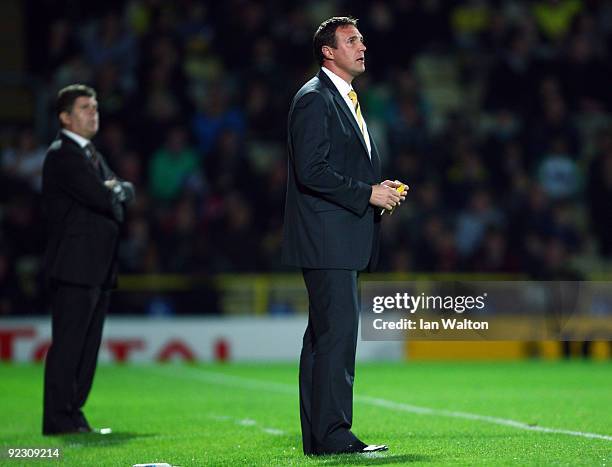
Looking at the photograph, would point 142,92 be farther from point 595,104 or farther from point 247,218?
point 595,104

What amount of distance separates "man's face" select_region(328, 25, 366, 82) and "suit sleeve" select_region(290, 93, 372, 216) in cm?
26

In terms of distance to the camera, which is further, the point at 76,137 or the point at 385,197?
the point at 76,137

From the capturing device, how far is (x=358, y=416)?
360 inches

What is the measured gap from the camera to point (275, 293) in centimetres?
1755

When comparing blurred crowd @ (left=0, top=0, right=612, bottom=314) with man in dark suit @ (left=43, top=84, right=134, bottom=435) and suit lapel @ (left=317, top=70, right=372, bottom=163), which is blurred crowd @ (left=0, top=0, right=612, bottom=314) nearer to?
man in dark suit @ (left=43, top=84, right=134, bottom=435)

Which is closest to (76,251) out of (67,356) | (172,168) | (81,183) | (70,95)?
(81,183)

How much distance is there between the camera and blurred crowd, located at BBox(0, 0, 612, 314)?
1727 cm

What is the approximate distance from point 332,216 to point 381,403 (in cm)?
398

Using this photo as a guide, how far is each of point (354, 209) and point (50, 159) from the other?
283cm

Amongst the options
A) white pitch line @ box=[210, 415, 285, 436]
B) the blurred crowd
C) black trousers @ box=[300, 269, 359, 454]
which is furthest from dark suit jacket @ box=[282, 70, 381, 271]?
the blurred crowd

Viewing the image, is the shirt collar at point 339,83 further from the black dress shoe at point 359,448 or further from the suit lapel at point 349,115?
the black dress shoe at point 359,448

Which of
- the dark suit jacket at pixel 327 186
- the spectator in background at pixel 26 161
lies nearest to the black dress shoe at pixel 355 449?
the dark suit jacket at pixel 327 186

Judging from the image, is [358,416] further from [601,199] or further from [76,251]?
[601,199]

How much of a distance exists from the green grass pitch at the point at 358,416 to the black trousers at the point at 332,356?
17 centimetres
